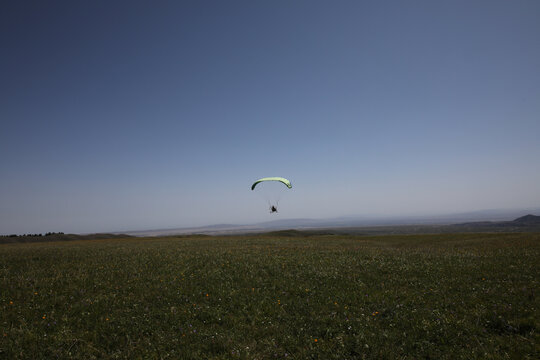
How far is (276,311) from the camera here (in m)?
11.6

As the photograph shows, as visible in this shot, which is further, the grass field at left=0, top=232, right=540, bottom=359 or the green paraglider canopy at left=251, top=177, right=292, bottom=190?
the green paraglider canopy at left=251, top=177, right=292, bottom=190

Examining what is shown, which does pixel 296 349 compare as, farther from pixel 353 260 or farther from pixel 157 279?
pixel 353 260

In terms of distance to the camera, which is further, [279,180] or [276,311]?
[279,180]

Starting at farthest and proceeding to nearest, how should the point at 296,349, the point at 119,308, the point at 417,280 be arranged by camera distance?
the point at 417,280 < the point at 119,308 < the point at 296,349

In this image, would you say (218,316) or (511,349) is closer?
(511,349)

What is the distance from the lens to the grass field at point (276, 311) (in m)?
8.90

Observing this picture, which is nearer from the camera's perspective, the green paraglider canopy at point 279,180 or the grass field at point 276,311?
the grass field at point 276,311

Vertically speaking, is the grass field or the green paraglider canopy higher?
the green paraglider canopy

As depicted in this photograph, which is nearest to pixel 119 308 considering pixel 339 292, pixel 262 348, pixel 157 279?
pixel 157 279

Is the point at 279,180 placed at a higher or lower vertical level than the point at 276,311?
higher

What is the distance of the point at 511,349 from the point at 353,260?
12567 millimetres

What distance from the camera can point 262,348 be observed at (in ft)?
29.9

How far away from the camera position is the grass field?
29.2 ft

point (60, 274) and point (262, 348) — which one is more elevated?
point (60, 274)
